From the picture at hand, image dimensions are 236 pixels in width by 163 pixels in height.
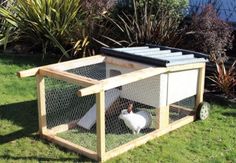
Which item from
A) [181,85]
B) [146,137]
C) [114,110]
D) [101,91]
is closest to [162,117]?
[146,137]

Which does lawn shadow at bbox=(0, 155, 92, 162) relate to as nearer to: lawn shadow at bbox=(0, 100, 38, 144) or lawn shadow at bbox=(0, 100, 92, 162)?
lawn shadow at bbox=(0, 100, 92, 162)

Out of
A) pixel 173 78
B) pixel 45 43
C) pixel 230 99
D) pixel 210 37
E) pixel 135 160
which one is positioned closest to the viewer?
pixel 135 160

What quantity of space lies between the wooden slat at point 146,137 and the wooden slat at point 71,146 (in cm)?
16

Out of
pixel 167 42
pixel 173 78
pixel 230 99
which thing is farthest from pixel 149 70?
pixel 167 42

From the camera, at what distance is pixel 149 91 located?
497 cm

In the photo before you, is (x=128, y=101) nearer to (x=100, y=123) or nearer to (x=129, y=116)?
(x=129, y=116)

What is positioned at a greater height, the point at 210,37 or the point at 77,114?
the point at 210,37

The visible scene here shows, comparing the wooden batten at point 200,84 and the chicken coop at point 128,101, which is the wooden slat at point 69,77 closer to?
the chicken coop at point 128,101

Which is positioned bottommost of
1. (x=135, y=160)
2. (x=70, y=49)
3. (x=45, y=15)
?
(x=135, y=160)

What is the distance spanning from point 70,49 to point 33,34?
0.86 meters

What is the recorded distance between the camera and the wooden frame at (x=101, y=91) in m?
4.24

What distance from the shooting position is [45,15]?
25.0 ft

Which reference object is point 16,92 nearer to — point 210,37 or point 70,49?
point 70,49

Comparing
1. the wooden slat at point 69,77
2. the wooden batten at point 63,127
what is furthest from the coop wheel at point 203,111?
the wooden slat at point 69,77
